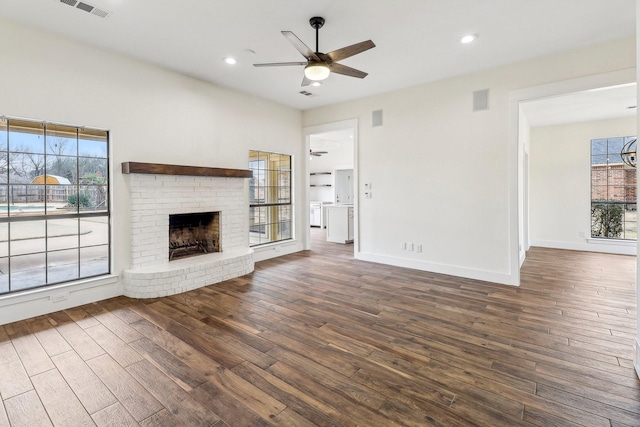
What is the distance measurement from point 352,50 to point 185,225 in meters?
3.80

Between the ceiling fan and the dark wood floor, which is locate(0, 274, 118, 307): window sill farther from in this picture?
the ceiling fan

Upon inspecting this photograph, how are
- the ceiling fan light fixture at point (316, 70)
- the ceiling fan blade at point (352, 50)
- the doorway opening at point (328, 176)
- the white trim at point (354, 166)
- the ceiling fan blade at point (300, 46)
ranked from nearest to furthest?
the ceiling fan blade at point (300, 46), the ceiling fan blade at point (352, 50), the ceiling fan light fixture at point (316, 70), the white trim at point (354, 166), the doorway opening at point (328, 176)

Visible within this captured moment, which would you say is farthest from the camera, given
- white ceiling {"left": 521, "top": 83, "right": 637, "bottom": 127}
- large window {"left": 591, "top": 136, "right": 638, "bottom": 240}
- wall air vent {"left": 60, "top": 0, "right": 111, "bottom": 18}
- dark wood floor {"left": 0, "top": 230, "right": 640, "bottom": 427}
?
large window {"left": 591, "top": 136, "right": 638, "bottom": 240}

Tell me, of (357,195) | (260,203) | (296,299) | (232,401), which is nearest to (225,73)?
(260,203)

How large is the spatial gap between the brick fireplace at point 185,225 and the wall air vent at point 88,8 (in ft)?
5.36

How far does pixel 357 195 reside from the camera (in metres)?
5.86

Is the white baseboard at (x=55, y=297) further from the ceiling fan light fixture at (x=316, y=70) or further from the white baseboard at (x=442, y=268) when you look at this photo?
the white baseboard at (x=442, y=268)

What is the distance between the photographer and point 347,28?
→ 3.27 m

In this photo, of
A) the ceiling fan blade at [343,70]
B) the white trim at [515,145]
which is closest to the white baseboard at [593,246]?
the white trim at [515,145]

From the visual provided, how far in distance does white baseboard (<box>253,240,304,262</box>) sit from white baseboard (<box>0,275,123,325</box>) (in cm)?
235

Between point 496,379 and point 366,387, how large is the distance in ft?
3.12

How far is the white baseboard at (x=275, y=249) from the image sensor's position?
19.1 feet

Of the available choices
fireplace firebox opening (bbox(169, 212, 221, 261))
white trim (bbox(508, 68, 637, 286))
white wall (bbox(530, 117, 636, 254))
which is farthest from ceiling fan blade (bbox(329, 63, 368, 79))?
white wall (bbox(530, 117, 636, 254))

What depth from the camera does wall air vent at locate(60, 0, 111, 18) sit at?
111 inches
